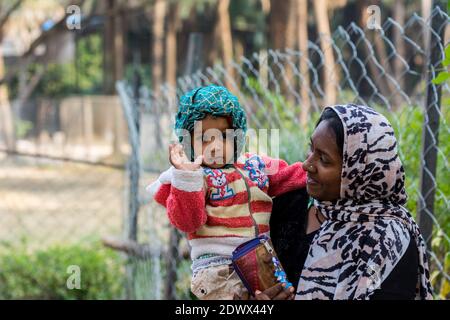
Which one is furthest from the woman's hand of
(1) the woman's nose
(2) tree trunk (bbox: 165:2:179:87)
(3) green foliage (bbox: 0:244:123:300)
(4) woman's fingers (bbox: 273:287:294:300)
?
(2) tree trunk (bbox: 165:2:179:87)

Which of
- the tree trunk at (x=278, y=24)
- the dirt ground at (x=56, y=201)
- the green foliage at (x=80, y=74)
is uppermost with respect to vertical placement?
the tree trunk at (x=278, y=24)

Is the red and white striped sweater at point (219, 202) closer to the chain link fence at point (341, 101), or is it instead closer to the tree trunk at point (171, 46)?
the chain link fence at point (341, 101)

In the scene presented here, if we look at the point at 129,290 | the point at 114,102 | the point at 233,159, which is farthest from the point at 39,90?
the point at 233,159

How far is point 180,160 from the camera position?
1.86 m

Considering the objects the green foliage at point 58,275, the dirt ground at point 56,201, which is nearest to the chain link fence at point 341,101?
the green foliage at point 58,275

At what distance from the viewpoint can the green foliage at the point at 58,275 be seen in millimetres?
5836

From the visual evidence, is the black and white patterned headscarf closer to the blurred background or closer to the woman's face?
the woman's face

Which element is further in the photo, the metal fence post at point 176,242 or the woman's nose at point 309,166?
the metal fence post at point 176,242

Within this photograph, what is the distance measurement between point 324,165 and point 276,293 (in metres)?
0.34

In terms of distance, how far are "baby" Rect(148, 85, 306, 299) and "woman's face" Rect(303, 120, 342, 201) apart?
0.68 ft

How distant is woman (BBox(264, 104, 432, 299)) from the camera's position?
5.73ft

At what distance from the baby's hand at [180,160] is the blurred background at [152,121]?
0.63 meters
